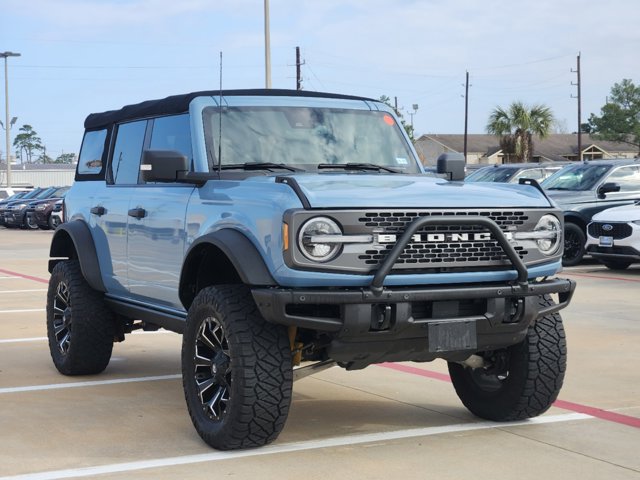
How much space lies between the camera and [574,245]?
1828cm

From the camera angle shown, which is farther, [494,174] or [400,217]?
[494,174]

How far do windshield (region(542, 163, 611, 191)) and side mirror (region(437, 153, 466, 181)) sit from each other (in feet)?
39.0

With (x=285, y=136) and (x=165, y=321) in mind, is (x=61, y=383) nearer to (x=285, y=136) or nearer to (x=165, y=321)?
(x=165, y=321)

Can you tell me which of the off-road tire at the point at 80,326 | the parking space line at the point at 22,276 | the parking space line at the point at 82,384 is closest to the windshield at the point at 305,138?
the off-road tire at the point at 80,326

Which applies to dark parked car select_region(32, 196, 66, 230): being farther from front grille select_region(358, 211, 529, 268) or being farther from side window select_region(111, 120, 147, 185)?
front grille select_region(358, 211, 529, 268)

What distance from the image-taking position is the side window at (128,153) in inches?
310

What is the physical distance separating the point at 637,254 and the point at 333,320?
1175 centimetres

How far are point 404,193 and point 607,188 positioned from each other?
13.0m

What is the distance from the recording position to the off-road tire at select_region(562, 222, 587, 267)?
59.4ft

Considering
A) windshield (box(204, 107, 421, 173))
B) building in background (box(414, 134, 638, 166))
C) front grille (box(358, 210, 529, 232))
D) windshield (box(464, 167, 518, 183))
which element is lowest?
front grille (box(358, 210, 529, 232))

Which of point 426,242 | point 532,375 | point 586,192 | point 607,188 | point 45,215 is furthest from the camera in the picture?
point 45,215

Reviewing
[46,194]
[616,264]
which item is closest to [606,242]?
[616,264]

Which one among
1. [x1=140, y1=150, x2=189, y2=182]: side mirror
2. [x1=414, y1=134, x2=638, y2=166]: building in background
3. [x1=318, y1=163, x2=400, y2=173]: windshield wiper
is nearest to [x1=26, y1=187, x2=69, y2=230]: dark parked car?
[x1=318, y1=163, x2=400, y2=173]: windshield wiper

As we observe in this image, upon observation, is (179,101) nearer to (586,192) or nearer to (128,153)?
(128,153)
